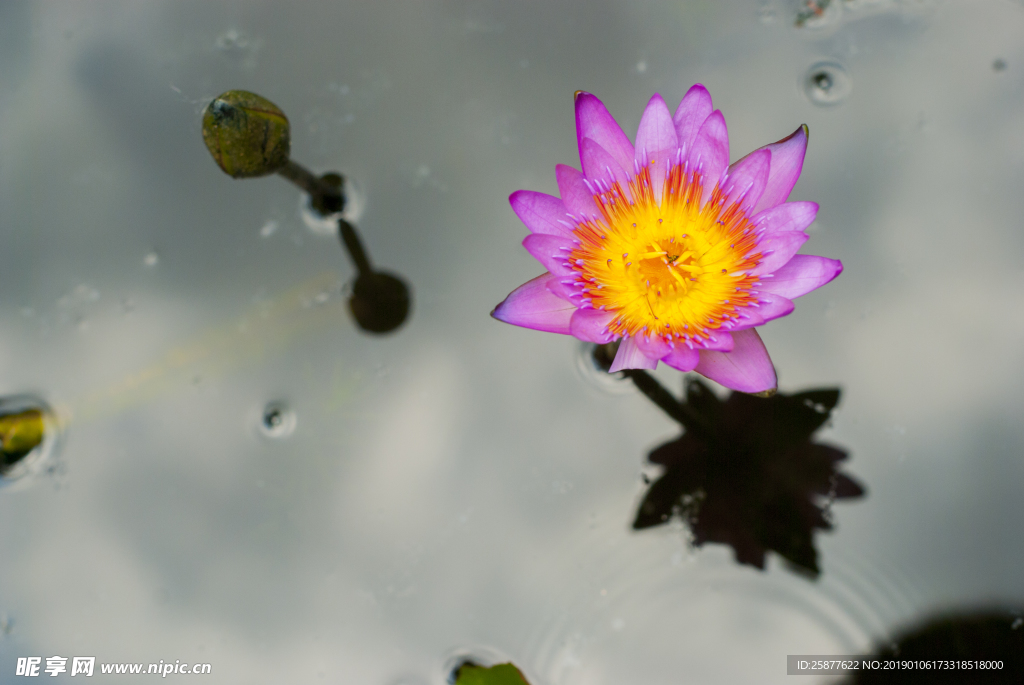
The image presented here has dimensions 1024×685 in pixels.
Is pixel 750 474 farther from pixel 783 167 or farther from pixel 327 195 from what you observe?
pixel 327 195

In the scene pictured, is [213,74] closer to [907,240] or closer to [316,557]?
[316,557]

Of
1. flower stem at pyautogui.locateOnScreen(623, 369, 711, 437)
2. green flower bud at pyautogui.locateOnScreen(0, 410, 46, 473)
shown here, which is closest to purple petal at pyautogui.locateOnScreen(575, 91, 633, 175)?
flower stem at pyautogui.locateOnScreen(623, 369, 711, 437)

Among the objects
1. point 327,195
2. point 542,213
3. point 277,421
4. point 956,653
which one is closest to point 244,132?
point 327,195

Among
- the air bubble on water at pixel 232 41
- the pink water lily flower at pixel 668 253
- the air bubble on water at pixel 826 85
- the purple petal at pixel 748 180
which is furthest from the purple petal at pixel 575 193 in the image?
the air bubble on water at pixel 232 41

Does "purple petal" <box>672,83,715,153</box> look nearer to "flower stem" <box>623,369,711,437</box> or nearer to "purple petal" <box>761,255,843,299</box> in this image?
"purple petal" <box>761,255,843,299</box>

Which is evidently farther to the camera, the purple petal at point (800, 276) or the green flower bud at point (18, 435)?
the green flower bud at point (18, 435)

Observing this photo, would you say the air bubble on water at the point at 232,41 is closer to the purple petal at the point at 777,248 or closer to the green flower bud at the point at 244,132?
the green flower bud at the point at 244,132
